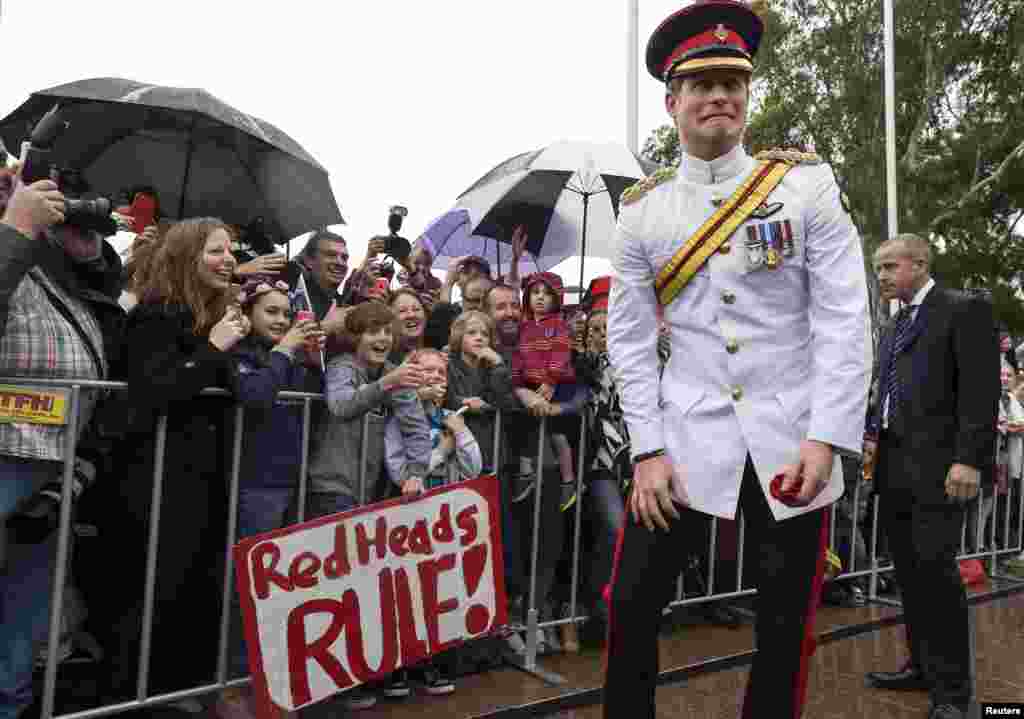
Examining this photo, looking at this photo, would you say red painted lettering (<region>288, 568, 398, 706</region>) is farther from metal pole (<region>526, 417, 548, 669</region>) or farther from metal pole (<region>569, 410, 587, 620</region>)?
metal pole (<region>569, 410, 587, 620</region>)

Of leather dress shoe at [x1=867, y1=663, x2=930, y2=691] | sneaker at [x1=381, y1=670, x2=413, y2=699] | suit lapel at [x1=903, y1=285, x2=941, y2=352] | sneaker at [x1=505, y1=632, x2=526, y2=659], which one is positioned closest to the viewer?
sneaker at [x1=381, y1=670, x2=413, y2=699]

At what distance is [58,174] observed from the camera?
303 cm

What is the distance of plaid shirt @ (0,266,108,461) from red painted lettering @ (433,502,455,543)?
1.35m

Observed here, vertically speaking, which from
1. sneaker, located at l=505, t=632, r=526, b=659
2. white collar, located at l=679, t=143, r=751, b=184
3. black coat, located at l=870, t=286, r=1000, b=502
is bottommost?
sneaker, located at l=505, t=632, r=526, b=659

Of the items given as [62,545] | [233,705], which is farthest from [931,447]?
[62,545]

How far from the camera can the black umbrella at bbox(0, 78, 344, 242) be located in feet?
15.3

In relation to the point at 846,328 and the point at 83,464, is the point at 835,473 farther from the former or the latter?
the point at 83,464

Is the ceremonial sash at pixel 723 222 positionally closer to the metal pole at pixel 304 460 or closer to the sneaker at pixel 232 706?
the metal pole at pixel 304 460

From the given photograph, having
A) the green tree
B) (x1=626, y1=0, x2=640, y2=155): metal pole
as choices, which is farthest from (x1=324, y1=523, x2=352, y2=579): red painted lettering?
the green tree

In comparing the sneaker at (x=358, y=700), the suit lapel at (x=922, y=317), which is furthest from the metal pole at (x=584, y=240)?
the sneaker at (x=358, y=700)

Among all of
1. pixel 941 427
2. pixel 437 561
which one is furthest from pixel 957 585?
pixel 437 561

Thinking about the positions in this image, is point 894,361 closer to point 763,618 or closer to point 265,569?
point 763,618

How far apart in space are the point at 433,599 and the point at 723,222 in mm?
2012

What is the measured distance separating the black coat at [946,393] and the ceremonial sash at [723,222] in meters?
1.88
